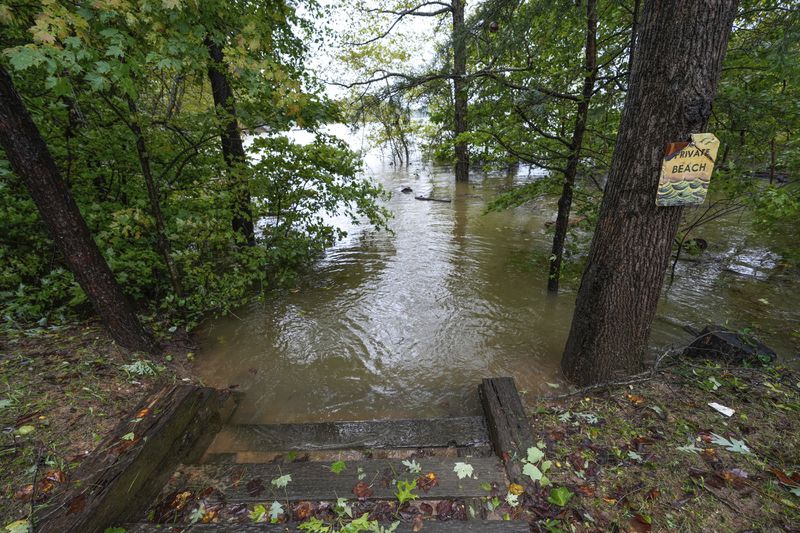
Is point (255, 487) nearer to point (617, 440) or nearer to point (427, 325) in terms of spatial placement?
point (617, 440)

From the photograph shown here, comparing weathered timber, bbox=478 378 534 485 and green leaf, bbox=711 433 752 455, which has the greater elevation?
green leaf, bbox=711 433 752 455

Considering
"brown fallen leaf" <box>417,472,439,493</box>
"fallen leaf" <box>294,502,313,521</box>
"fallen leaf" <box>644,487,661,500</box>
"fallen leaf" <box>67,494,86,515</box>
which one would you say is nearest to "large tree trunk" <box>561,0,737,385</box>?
"fallen leaf" <box>644,487,661,500</box>

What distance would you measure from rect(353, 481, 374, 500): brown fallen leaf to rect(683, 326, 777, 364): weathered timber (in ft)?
11.5

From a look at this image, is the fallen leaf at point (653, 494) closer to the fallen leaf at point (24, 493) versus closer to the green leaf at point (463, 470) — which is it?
the green leaf at point (463, 470)

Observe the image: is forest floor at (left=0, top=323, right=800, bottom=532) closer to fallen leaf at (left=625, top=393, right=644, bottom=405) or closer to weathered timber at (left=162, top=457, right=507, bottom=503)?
fallen leaf at (left=625, top=393, right=644, bottom=405)

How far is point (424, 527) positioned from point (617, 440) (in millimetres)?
1609

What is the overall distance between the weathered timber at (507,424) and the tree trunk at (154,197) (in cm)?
438

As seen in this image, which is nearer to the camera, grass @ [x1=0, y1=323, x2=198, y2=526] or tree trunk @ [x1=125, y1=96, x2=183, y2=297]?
grass @ [x1=0, y1=323, x2=198, y2=526]

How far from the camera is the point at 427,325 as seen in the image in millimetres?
5059

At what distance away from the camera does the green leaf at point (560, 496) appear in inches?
72.7

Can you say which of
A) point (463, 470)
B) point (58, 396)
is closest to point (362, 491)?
point (463, 470)

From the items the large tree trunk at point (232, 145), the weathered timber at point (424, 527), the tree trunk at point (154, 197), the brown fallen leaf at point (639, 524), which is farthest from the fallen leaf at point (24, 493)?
the brown fallen leaf at point (639, 524)

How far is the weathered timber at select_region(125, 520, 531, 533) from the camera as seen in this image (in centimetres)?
169

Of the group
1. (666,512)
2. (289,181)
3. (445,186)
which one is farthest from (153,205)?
(445,186)
